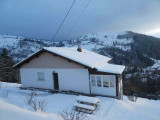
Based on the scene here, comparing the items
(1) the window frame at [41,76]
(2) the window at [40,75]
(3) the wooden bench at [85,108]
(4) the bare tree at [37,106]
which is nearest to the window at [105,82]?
(3) the wooden bench at [85,108]

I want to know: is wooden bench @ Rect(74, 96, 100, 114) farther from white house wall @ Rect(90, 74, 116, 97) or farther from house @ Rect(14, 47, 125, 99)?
white house wall @ Rect(90, 74, 116, 97)

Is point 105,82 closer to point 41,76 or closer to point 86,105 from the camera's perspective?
point 86,105

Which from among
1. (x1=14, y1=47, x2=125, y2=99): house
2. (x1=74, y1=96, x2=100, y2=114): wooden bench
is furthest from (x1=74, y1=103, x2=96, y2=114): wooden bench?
(x1=14, y1=47, x2=125, y2=99): house

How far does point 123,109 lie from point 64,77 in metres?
6.19

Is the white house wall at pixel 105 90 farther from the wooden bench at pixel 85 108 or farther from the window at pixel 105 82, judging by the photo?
the wooden bench at pixel 85 108

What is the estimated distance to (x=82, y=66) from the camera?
11.9 meters

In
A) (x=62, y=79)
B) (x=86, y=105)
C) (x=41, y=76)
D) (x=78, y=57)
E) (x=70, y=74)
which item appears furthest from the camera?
(x=41, y=76)

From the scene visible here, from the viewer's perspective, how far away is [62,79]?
1308 centimetres

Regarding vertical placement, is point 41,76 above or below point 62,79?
above

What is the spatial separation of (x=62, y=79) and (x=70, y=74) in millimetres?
1093

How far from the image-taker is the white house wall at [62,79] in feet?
39.6

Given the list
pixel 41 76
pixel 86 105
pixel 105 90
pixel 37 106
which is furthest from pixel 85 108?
pixel 41 76

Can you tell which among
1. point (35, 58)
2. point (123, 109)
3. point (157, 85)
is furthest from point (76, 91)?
point (157, 85)

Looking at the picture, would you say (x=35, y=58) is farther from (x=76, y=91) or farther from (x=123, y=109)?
(x=123, y=109)
